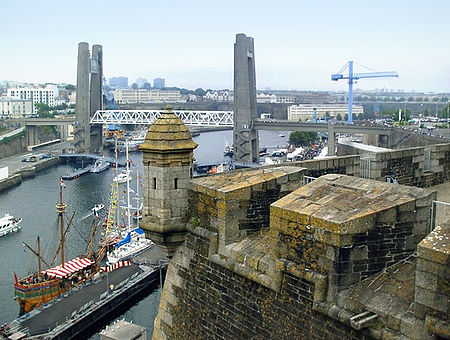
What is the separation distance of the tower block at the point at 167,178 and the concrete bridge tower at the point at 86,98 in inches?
3067

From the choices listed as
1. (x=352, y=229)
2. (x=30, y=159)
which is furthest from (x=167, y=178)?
(x=30, y=159)

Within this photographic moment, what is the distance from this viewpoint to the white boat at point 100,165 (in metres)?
66.9

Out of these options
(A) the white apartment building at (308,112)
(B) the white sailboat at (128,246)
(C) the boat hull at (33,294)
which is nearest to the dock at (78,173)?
(B) the white sailboat at (128,246)

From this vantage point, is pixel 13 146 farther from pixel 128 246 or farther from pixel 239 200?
pixel 239 200

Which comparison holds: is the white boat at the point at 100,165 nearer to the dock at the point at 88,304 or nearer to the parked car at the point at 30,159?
the parked car at the point at 30,159

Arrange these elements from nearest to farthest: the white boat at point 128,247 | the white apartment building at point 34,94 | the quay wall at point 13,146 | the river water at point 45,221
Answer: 1. the river water at point 45,221
2. the white boat at point 128,247
3. the quay wall at point 13,146
4. the white apartment building at point 34,94

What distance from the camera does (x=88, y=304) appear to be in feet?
76.8

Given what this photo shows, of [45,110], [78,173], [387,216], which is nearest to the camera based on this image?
[387,216]

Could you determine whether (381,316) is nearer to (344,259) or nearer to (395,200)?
(344,259)

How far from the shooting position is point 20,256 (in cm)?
3164

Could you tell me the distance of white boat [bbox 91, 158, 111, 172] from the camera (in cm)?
6690

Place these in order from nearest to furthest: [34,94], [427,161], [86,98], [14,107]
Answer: [427,161]
[86,98]
[14,107]
[34,94]

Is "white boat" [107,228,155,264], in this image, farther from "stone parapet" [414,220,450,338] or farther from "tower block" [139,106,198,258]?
"stone parapet" [414,220,450,338]

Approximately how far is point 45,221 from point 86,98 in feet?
164
